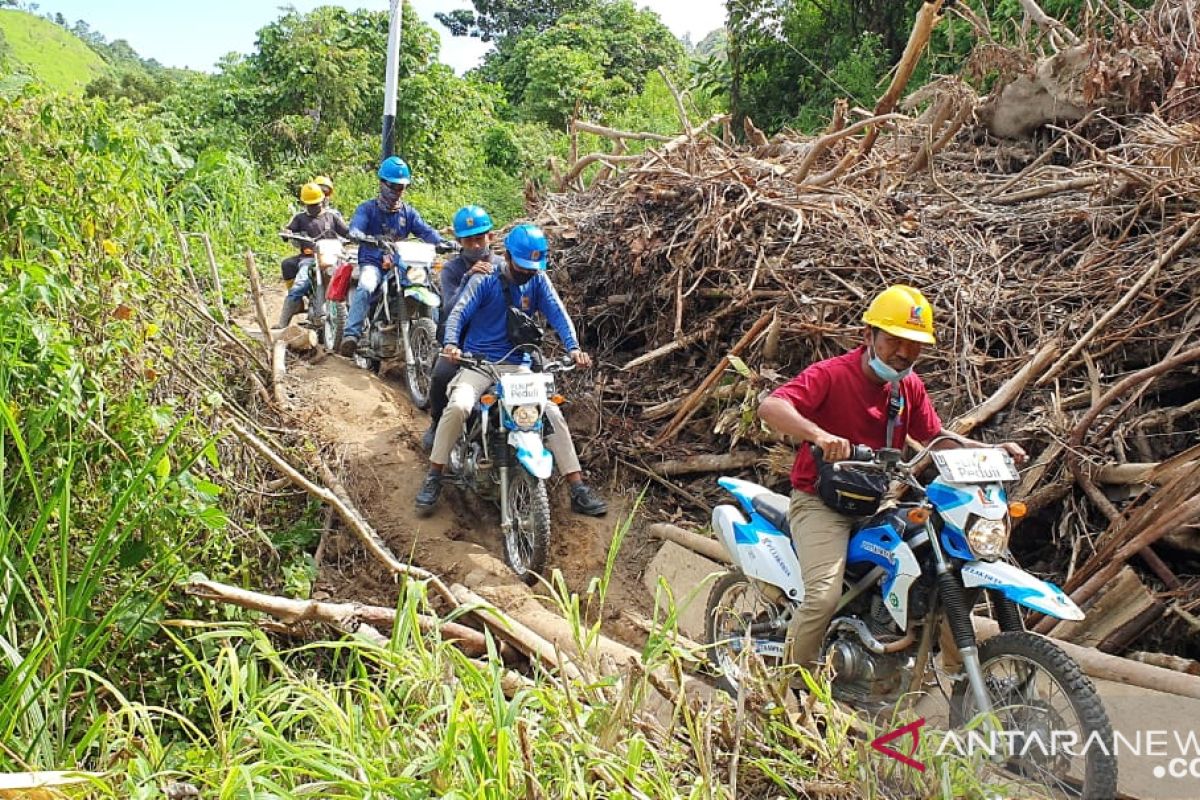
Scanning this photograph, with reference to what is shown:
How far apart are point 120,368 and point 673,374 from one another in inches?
162

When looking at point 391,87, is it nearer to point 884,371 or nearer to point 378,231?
point 378,231

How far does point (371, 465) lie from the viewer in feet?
24.0

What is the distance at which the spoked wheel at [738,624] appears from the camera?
462 cm

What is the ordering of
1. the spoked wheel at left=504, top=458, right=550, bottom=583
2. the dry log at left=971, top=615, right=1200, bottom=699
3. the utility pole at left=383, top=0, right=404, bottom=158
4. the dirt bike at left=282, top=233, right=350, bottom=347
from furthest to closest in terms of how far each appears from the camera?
1. the utility pole at left=383, top=0, right=404, bottom=158
2. the dirt bike at left=282, top=233, right=350, bottom=347
3. the spoked wheel at left=504, top=458, right=550, bottom=583
4. the dry log at left=971, top=615, right=1200, bottom=699

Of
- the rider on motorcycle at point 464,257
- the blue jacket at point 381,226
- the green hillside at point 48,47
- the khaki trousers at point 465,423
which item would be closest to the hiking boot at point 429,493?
the khaki trousers at point 465,423

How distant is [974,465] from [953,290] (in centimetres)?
308

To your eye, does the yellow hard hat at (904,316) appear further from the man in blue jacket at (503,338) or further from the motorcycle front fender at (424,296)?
the motorcycle front fender at (424,296)

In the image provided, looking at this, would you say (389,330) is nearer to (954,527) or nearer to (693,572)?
(693,572)

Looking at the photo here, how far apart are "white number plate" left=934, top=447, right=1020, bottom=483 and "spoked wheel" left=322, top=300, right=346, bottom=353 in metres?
6.97

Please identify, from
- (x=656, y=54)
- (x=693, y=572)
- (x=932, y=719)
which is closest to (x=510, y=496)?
(x=693, y=572)

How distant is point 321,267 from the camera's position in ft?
33.5

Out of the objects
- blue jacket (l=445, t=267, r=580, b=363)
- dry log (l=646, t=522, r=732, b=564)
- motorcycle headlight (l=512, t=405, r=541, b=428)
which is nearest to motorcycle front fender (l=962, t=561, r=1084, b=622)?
dry log (l=646, t=522, r=732, b=564)

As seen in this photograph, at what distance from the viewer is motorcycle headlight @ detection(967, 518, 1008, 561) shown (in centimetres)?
379

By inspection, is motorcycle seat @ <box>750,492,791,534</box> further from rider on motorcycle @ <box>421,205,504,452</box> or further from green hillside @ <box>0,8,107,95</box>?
green hillside @ <box>0,8,107,95</box>
